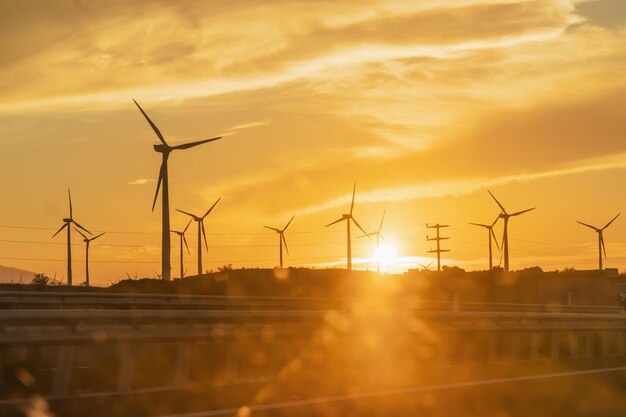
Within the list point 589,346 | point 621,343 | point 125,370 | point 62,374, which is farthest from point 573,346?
point 62,374

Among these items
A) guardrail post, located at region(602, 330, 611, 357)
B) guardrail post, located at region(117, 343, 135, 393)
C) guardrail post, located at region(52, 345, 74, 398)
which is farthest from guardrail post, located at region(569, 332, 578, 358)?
guardrail post, located at region(52, 345, 74, 398)

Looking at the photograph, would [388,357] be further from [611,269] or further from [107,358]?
[611,269]

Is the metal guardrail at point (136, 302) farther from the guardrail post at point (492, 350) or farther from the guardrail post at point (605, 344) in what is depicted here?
the guardrail post at point (492, 350)

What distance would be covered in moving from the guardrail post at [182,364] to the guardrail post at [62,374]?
1.79m

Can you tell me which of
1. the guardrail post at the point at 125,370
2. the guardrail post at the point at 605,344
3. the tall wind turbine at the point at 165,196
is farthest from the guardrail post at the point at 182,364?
the tall wind turbine at the point at 165,196

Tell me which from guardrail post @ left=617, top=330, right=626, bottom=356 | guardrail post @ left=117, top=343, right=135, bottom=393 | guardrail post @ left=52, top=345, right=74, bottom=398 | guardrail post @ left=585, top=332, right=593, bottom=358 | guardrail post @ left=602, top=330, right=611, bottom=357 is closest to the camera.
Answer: guardrail post @ left=52, top=345, right=74, bottom=398

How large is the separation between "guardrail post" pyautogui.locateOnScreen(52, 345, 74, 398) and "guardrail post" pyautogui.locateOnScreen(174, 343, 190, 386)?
1.79 meters

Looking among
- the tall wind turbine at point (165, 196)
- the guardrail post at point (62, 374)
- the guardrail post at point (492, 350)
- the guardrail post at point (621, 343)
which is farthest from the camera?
the tall wind turbine at point (165, 196)

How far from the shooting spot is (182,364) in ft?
47.1

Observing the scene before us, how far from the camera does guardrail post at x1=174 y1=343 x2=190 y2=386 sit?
1422cm


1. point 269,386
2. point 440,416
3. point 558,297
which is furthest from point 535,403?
point 558,297

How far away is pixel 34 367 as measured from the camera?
15625 mm

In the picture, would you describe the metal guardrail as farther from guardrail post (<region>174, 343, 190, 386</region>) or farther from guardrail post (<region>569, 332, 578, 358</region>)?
guardrail post (<region>174, 343, 190, 386</region>)

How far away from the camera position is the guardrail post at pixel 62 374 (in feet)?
41.3
